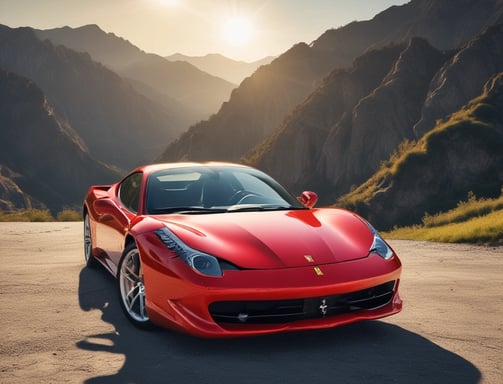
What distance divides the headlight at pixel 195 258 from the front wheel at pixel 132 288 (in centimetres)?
46

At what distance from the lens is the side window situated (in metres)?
5.96

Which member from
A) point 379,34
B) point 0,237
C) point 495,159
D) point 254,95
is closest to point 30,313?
point 0,237

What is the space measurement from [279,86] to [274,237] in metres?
118

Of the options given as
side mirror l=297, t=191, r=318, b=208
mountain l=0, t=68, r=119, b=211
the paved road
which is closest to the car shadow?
the paved road

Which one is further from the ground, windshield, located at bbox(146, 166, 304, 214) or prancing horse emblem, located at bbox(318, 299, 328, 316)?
windshield, located at bbox(146, 166, 304, 214)

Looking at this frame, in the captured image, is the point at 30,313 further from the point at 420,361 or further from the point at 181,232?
the point at 420,361

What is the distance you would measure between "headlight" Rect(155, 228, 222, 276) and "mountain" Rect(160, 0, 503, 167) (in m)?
107

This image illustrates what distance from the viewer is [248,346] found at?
14.1 feet

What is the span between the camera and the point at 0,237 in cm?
1197

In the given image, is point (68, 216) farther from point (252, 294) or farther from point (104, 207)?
point (252, 294)

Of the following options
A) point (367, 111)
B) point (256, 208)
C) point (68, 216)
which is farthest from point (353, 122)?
point (256, 208)

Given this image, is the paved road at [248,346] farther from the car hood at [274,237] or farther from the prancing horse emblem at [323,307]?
the car hood at [274,237]

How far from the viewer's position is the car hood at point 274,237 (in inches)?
170

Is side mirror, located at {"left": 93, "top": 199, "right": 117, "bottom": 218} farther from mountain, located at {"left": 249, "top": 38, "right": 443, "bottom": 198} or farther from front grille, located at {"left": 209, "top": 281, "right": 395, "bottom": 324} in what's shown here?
mountain, located at {"left": 249, "top": 38, "right": 443, "bottom": 198}
